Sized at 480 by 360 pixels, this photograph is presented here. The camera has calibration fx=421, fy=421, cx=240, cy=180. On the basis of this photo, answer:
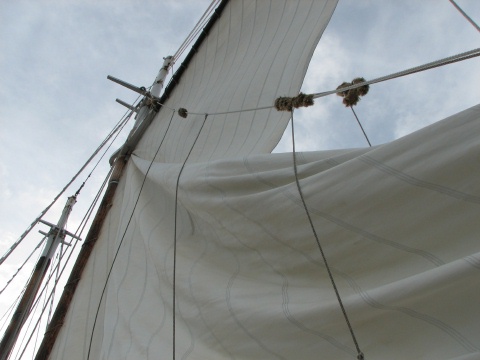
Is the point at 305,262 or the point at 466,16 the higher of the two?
the point at 466,16

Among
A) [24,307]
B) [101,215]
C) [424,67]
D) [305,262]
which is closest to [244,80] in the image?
[101,215]

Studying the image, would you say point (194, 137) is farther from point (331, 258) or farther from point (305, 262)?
point (331, 258)

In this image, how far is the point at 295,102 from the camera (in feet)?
8.05

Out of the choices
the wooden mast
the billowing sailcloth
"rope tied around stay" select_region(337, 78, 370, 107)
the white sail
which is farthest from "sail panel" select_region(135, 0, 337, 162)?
"rope tied around stay" select_region(337, 78, 370, 107)

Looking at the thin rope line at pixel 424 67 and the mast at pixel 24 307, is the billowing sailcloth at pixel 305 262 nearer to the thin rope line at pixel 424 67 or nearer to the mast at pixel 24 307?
the thin rope line at pixel 424 67

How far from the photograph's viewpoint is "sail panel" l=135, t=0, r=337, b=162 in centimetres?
399

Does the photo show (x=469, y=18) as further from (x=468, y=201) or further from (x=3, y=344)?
(x=3, y=344)

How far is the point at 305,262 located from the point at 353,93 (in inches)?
39.7

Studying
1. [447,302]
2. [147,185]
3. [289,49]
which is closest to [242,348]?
[447,302]

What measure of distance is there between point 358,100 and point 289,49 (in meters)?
2.19

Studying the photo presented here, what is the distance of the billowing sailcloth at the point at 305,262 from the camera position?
1080mm

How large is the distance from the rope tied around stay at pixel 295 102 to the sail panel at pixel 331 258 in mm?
619

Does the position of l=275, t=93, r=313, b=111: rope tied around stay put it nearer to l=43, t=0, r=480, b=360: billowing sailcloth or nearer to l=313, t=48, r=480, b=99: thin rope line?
l=313, t=48, r=480, b=99: thin rope line

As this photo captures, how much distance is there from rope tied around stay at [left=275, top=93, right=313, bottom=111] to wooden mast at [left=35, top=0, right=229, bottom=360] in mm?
2386
